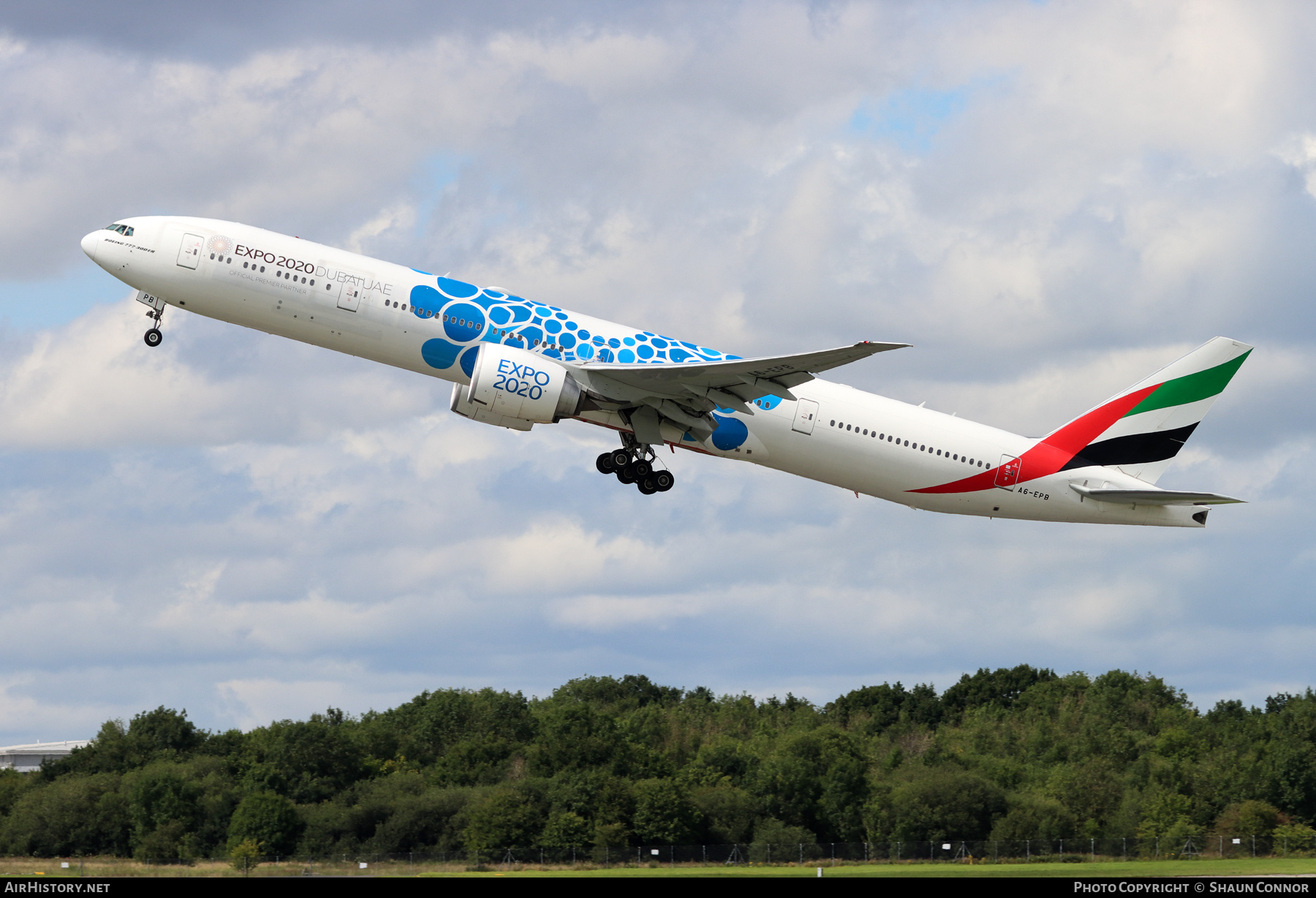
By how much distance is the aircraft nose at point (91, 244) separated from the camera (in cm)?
4200

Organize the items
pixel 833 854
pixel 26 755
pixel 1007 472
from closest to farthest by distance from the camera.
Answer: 1. pixel 1007 472
2. pixel 833 854
3. pixel 26 755

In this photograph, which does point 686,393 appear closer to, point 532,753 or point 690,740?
point 532,753

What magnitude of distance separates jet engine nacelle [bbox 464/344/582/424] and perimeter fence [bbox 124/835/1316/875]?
3457 cm

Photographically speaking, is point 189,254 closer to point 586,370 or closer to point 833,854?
point 586,370

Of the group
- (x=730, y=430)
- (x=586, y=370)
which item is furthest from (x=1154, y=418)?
(x=586, y=370)

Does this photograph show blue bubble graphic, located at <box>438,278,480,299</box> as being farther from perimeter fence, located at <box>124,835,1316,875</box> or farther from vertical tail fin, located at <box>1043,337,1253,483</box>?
perimeter fence, located at <box>124,835,1316,875</box>

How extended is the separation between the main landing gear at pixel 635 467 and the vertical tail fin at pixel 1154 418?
13623 mm

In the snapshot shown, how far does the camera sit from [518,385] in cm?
4056

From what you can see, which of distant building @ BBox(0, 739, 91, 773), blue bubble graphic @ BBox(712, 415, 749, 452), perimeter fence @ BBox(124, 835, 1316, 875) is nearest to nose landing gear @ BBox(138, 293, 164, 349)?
blue bubble graphic @ BBox(712, 415, 749, 452)

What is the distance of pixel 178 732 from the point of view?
93.6 meters

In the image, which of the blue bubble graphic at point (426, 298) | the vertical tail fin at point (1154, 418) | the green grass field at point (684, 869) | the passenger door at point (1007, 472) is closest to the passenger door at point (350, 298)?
the blue bubble graphic at point (426, 298)

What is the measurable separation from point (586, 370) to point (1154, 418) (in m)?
21.3

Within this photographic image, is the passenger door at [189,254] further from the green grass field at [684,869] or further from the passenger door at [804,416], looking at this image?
the green grass field at [684,869]
